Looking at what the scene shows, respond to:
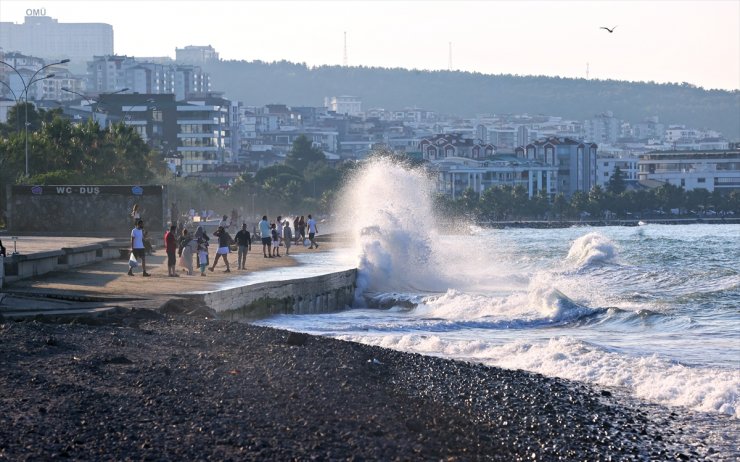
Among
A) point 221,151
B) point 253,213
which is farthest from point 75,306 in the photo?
point 221,151

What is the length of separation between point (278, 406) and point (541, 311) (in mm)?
15975

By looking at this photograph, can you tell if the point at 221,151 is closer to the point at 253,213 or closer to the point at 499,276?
the point at 253,213

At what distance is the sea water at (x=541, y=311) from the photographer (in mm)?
19047

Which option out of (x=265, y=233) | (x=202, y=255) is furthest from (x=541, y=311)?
(x=265, y=233)

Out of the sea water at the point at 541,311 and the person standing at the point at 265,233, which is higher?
the person standing at the point at 265,233

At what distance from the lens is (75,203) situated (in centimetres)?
4194

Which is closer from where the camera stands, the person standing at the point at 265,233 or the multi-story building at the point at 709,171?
the person standing at the point at 265,233

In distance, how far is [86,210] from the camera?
41906mm

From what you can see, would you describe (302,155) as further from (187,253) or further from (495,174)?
(187,253)

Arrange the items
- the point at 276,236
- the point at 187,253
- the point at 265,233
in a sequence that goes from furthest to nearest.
A: 1. the point at 276,236
2. the point at 265,233
3. the point at 187,253

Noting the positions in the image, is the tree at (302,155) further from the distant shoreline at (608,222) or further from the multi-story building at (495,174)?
the distant shoreline at (608,222)

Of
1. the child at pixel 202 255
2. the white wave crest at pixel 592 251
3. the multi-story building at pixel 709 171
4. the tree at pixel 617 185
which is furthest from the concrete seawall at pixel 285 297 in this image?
the multi-story building at pixel 709 171

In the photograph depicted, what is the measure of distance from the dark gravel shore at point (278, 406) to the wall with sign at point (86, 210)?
23.1m

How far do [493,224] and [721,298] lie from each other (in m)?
110
